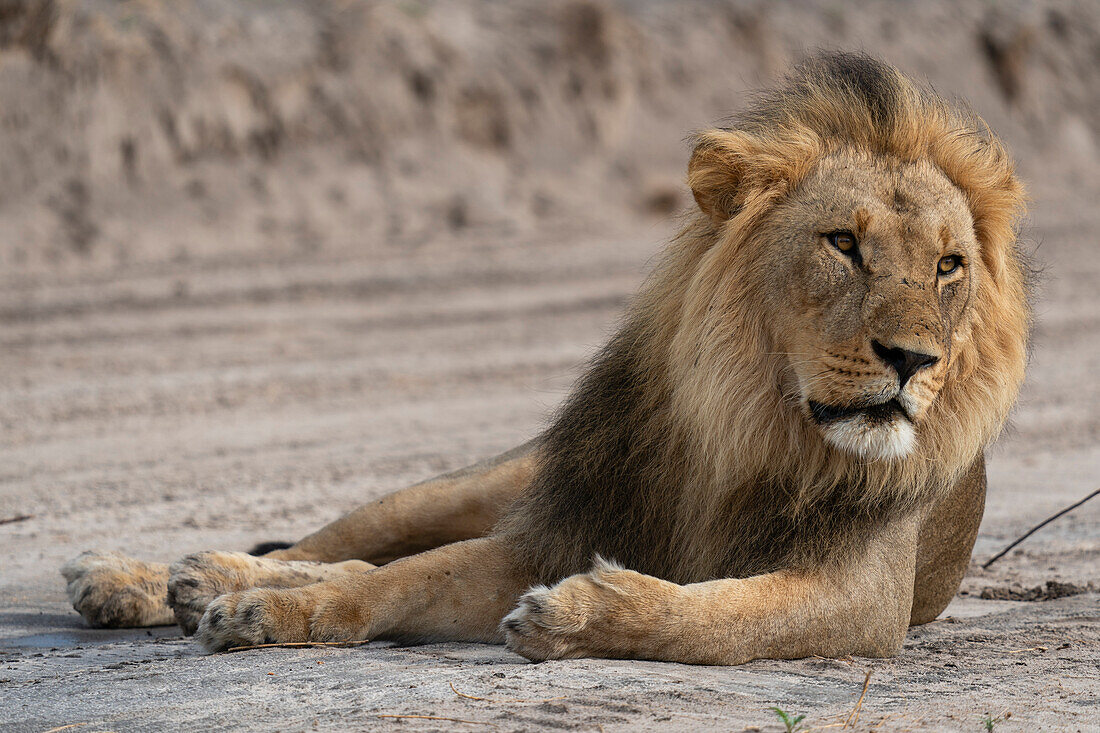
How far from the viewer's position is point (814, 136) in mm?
3418

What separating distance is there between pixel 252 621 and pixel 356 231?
916cm

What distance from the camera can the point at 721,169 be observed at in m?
3.40

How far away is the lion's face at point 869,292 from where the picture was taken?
3016 millimetres

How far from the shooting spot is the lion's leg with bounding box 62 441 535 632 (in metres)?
4.04

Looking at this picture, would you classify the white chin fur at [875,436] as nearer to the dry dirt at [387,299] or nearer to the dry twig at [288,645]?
the dry dirt at [387,299]

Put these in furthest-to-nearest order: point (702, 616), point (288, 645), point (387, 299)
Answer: point (387, 299) < point (288, 645) < point (702, 616)

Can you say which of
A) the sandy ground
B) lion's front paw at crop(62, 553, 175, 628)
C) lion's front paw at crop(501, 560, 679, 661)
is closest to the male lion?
lion's front paw at crop(501, 560, 679, 661)

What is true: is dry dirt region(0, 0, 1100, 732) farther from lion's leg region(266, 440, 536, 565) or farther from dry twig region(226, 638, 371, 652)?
lion's leg region(266, 440, 536, 565)

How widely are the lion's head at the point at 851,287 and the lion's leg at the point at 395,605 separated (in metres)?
0.84

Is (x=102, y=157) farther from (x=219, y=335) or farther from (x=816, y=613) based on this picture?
(x=816, y=613)

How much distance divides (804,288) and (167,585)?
221cm

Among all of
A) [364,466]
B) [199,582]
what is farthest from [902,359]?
[364,466]

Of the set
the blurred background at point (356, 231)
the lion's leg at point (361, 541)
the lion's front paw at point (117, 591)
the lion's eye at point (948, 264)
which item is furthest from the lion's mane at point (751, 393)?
the blurred background at point (356, 231)

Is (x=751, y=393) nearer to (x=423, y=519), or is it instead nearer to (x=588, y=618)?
(x=588, y=618)
